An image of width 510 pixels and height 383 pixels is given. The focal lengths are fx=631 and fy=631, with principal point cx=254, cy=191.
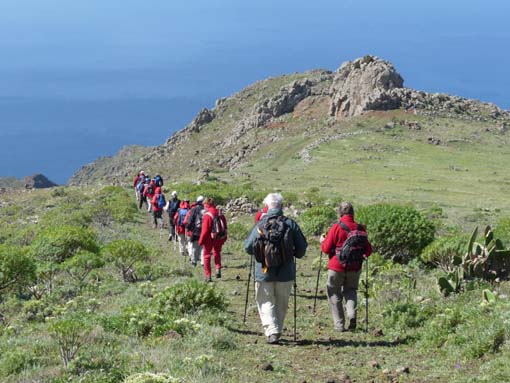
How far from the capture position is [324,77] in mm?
96688

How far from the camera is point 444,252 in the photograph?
13.3m

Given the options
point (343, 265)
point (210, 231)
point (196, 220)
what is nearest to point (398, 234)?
point (210, 231)

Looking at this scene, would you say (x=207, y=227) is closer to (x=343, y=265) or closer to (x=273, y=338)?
(x=343, y=265)

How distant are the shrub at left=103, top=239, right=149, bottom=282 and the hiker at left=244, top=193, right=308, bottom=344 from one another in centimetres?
691

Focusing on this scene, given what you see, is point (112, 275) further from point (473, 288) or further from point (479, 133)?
point (479, 133)

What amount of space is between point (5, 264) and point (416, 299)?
28.5 feet

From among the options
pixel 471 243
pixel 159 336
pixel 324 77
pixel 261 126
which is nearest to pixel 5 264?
pixel 159 336

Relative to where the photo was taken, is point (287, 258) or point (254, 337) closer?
point (287, 258)

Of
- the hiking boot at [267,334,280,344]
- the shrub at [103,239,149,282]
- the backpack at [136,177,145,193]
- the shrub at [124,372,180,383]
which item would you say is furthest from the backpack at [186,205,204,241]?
the backpack at [136,177,145,193]

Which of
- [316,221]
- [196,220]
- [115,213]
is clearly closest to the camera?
[196,220]

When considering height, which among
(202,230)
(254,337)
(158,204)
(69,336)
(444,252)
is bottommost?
(254,337)

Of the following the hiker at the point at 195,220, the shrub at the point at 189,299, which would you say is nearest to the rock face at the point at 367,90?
the hiker at the point at 195,220

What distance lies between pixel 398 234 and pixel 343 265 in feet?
21.5

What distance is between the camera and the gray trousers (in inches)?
376
